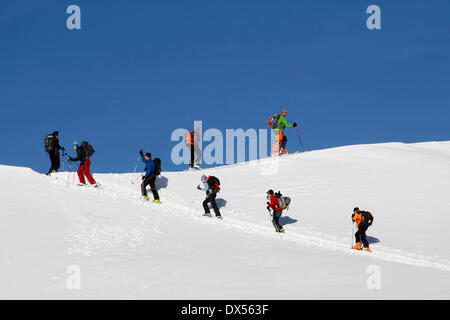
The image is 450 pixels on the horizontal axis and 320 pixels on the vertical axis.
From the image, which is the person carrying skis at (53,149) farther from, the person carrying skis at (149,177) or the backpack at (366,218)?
the backpack at (366,218)

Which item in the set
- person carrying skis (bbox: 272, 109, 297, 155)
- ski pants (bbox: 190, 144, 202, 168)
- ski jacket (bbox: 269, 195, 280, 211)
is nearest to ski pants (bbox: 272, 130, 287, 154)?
person carrying skis (bbox: 272, 109, 297, 155)

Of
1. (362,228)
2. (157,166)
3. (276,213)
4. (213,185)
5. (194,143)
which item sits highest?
(194,143)

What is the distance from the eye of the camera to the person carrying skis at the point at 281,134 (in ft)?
77.2

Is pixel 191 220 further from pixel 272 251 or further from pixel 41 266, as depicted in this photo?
pixel 41 266

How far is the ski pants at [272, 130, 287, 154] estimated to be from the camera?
24513mm

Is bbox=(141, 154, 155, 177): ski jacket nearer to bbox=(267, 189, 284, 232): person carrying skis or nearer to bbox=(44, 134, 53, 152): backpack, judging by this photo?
bbox=(44, 134, 53, 152): backpack

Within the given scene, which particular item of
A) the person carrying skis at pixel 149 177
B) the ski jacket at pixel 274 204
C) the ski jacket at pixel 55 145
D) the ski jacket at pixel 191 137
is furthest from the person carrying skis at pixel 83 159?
the ski jacket at pixel 274 204

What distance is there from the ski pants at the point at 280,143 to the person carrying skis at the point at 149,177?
341 inches

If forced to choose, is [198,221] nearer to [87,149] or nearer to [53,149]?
[87,149]

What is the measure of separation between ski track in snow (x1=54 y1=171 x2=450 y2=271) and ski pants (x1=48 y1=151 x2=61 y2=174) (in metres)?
0.92

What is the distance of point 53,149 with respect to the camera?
17734 mm

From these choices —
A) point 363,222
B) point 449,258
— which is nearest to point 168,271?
point 363,222

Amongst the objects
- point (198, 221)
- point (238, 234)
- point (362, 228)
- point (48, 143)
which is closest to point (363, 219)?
point (362, 228)

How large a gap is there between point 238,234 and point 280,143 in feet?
38.3
